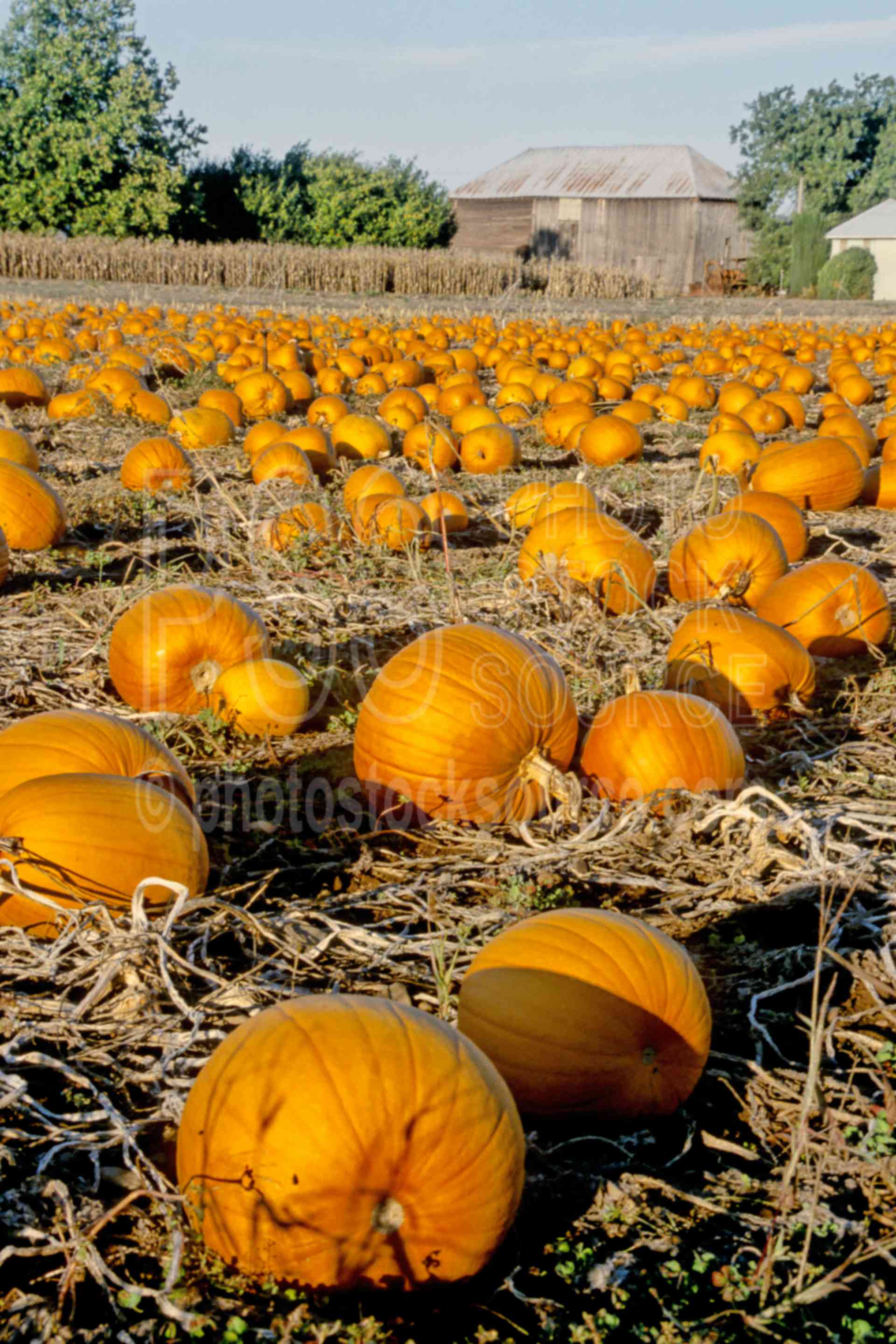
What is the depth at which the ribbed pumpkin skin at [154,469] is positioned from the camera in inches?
289

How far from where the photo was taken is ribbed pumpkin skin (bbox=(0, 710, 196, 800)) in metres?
2.79

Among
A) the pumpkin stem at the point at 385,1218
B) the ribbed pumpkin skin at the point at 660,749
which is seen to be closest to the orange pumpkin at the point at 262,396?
the ribbed pumpkin skin at the point at 660,749

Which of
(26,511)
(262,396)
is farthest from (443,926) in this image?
(262,396)

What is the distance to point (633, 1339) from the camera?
1676mm

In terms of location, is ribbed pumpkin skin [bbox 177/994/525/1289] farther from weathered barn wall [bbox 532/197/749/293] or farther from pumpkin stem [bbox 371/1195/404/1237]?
weathered barn wall [bbox 532/197/749/293]

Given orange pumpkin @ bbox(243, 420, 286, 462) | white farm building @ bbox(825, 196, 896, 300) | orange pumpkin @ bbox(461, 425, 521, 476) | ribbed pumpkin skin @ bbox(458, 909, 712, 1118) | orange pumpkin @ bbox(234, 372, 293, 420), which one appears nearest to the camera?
ribbed pumpkin skin @ bbox(458, 909, 712, 1118)

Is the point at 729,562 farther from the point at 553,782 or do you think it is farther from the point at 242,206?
the point at 242,206

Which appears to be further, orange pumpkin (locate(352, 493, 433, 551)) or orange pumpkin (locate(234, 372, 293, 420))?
orange pumpkin (locate(234, 372, 293, 420))

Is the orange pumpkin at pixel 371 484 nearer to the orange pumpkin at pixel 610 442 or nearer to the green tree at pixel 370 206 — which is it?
the orange pumpkin at pixel 610 442

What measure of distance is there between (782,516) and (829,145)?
7439cm

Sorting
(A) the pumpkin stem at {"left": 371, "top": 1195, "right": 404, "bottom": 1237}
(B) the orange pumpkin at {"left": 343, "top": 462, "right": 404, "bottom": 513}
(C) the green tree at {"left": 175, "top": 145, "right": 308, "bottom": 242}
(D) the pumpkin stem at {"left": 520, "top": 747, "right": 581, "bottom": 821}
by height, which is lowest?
(A) the pumpkin stem at {"left": 371, "top": 1195, "right": 404, "bottom": 1237}

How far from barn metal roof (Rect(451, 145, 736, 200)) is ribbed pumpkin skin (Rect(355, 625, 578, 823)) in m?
59.4

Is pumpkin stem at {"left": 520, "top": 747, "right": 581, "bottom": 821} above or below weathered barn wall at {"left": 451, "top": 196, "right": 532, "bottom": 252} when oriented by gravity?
below

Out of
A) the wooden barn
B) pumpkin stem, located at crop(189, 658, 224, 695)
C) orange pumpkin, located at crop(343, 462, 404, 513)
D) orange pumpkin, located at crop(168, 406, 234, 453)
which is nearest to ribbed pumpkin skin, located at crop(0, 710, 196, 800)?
pumpkin stem, located at crop(189, 658, 224, 695)
